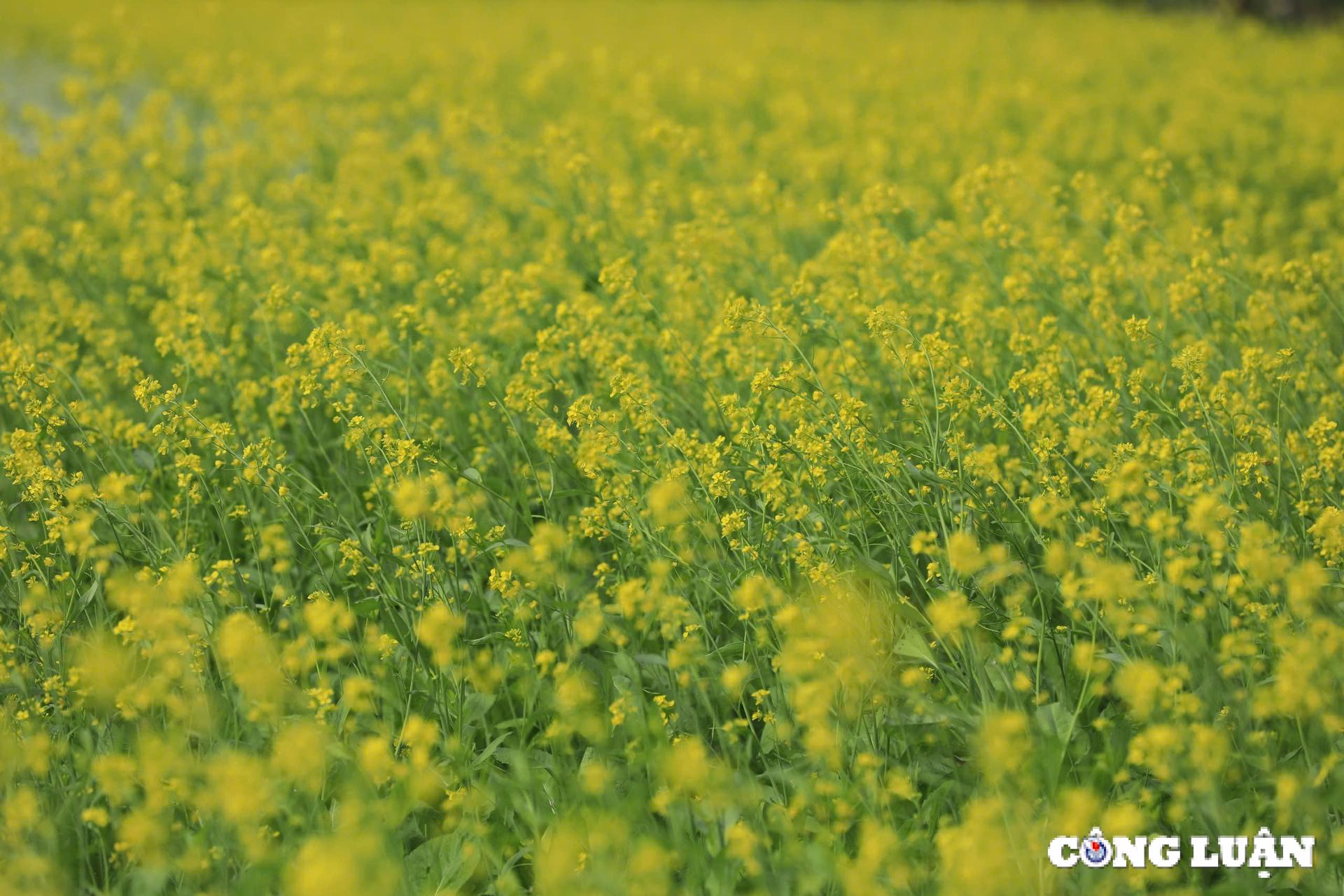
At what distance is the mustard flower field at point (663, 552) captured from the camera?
8.00 ft

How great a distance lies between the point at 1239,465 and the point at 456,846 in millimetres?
2358

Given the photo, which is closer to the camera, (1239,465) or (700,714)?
(700,714)

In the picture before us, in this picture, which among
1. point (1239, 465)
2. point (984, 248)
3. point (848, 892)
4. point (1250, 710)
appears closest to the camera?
point (848, 892)

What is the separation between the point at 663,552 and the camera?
319 cm

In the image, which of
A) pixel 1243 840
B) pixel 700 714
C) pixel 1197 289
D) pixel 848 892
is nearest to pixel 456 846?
pixel 700 714

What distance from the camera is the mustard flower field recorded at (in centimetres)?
244

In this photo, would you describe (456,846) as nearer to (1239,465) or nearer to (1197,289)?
(1239,465)

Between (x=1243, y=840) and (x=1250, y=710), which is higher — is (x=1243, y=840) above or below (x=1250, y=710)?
below

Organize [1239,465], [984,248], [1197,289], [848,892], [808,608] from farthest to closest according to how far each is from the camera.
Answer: [984,248]
[1197,289]
[1239,465]
[808,608]
[848,892]

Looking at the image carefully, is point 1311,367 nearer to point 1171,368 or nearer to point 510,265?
point 1171,368

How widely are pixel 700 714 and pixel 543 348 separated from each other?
5.18 ft

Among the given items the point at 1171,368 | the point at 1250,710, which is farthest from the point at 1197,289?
the point at 1250,710

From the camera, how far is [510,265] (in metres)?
5.46

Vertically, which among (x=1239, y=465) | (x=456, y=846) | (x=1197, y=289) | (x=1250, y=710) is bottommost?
(x=456, y=846)
